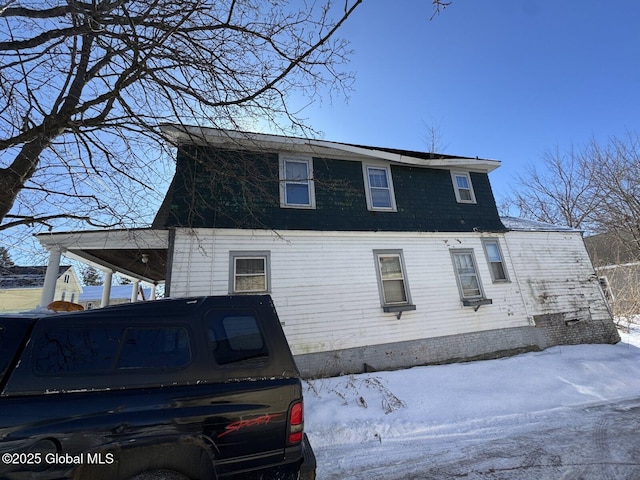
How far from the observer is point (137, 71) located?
14.0 ft

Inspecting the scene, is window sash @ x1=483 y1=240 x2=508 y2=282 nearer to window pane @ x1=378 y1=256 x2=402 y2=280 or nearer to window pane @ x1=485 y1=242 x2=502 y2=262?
window pane @ x1=485 y1=242 x2=502 y2=262

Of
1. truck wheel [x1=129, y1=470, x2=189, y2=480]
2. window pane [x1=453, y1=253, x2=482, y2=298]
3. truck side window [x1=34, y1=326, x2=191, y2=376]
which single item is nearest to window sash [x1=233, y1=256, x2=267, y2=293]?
truck side window [x1=34, y1=326, x2=191, y2=376]

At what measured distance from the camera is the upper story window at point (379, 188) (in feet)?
30.4

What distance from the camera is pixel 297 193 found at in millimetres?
8609

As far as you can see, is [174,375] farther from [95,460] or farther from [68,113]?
[68,113]

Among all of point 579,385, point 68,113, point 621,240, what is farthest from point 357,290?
point 621,240

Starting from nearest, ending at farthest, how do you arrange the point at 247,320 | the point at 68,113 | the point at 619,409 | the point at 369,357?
1. the point at 247,320
2. the point at 68,113
3. the point at 619,409
4. the point at 369,357

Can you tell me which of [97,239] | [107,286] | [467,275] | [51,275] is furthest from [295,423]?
[107,286]

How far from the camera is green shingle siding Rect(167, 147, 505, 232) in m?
7.41

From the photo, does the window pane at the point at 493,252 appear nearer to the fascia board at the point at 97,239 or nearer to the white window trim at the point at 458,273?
the white window trim at the point at 458,273

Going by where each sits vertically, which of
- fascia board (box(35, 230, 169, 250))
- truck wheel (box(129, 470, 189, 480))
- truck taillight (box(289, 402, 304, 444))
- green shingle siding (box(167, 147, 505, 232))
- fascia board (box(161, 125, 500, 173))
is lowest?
truck wheel (box(129, 470, 189, 480))

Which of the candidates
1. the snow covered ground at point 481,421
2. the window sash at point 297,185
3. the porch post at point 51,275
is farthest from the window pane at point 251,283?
the porch post at point 51,275

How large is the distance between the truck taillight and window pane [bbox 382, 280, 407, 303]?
644 cm

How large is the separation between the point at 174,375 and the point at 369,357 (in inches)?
255
